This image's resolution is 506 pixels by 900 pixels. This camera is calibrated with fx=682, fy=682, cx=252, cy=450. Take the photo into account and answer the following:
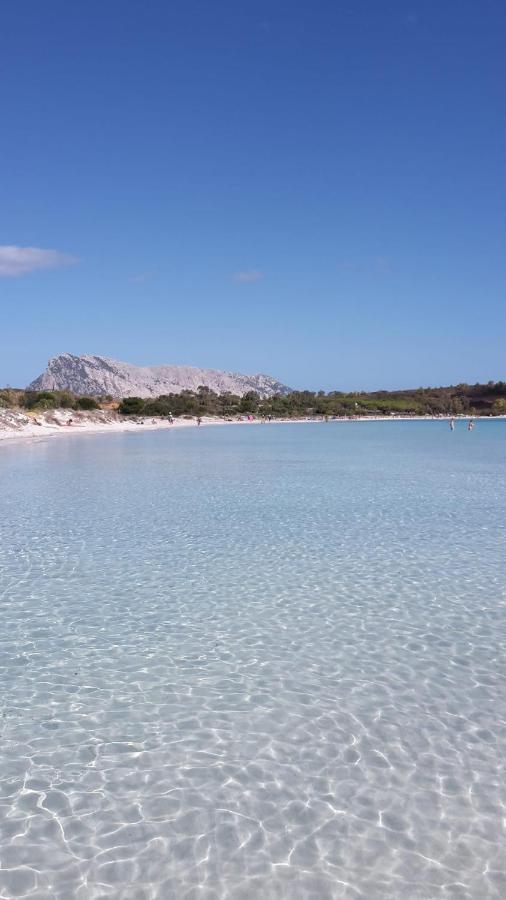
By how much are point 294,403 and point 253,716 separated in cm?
12585

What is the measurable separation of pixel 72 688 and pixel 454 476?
18.9 m

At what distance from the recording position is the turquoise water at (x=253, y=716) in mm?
3613

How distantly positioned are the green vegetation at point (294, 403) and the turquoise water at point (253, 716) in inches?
2062

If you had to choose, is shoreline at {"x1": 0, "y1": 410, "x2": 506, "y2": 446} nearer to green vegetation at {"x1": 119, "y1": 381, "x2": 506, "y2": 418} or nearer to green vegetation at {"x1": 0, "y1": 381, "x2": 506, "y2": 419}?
green vegetation at {"x1": 0, "y1": 381, "x2": 506, "y2": 419}

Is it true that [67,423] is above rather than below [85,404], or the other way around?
below

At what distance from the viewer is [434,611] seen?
7.77 metres

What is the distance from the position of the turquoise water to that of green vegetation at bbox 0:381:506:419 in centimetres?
5237

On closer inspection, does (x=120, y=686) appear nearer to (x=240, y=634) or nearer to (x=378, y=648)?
(x=240, y=634)

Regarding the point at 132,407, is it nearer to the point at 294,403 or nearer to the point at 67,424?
the point at 67,424

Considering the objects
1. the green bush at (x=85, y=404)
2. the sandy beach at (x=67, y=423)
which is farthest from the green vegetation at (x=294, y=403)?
the sandy beach at (x=67, y=423)

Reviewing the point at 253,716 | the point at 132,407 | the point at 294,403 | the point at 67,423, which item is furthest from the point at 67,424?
the point at 294,403

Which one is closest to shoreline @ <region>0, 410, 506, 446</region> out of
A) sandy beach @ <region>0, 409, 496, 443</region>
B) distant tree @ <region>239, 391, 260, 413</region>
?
sandy beach @ <region>0, 409, 496, 443</region>

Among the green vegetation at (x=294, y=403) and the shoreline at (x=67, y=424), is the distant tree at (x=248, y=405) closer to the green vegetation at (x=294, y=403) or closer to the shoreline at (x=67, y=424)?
the green vegetation at (x=294, y=403)

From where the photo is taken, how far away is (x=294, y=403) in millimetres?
130375
